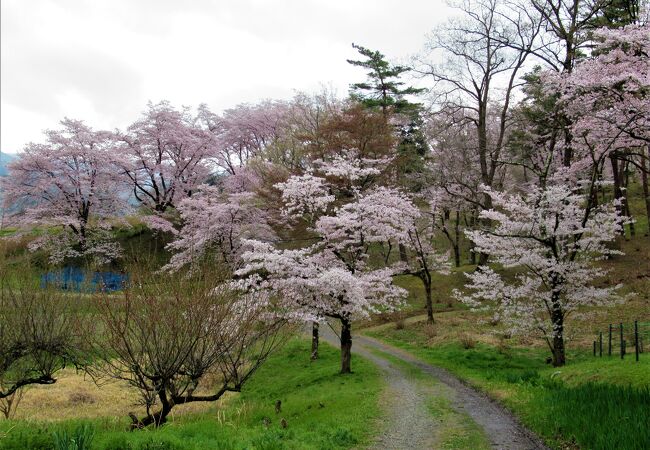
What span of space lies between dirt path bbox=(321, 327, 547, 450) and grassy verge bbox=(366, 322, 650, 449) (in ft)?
1.40

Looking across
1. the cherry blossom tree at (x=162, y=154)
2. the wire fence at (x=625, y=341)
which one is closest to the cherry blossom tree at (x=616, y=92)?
the wire fence at (x=625, y=341)

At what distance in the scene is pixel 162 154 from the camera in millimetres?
40281

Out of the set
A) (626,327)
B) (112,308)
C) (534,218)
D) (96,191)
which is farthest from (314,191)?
(96,191)

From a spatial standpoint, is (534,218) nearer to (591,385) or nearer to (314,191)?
(591,385)

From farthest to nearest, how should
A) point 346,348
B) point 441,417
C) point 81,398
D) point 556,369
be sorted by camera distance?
1. point 81,398
2. point 346,348
3. point 556,369
4. point 441,417

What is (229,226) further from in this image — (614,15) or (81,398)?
(614,15)

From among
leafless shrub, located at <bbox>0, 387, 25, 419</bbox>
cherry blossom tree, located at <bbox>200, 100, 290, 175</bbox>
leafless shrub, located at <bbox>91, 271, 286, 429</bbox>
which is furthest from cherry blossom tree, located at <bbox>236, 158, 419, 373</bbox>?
cherry blossom tree, located at <bbox>200, 100, 290, 175</bbox>

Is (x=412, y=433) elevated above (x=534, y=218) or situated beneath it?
situated beneath

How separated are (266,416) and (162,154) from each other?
3155cm

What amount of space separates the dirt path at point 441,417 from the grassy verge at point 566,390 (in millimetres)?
427

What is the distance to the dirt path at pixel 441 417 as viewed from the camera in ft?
31.8

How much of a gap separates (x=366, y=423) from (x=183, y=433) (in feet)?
14.0

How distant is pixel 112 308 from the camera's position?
11.1m

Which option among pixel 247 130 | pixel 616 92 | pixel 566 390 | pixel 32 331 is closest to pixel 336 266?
pixel 566 390
